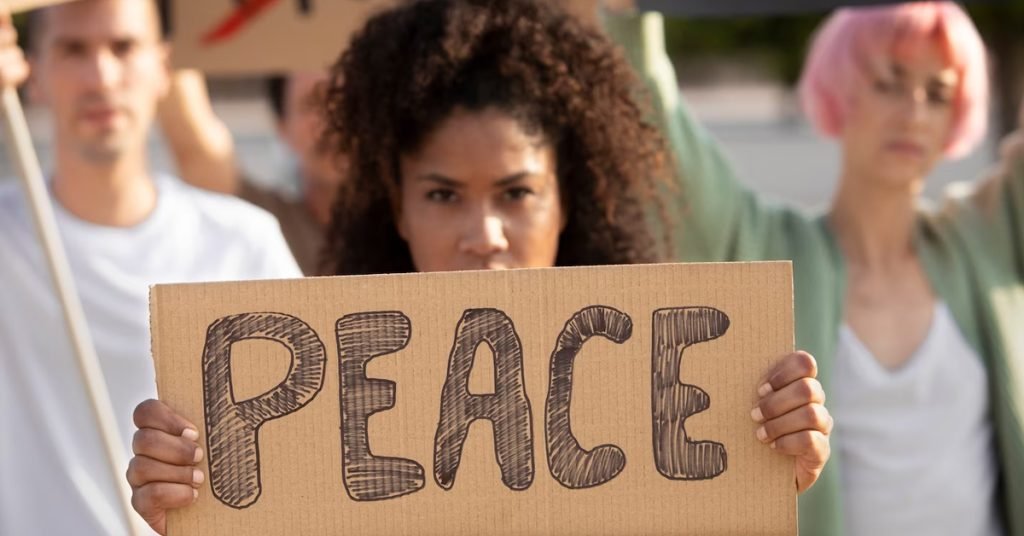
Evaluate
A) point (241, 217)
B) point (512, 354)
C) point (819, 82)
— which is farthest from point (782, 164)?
point (512, 354)

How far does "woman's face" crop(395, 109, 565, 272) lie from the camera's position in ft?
6.96

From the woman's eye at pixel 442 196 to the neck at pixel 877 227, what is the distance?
122cm

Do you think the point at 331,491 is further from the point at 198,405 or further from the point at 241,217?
the point at 241,217

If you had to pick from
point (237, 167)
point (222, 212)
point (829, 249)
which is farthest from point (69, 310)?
point (237, 167)

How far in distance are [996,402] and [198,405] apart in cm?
174

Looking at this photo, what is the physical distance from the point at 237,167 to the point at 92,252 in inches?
49.5

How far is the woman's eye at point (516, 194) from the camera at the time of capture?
216 cm

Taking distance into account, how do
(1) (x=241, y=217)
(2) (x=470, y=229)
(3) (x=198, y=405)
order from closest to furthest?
(3) (x=198, y=405), (2) (x=470, y=229), (1) (x=241, y=217)

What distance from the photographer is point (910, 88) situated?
A: 3.07 m

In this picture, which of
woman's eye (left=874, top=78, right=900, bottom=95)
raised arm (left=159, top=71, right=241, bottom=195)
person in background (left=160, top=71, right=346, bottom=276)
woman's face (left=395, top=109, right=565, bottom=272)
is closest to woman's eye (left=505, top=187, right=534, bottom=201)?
woman's face (left=395, top=109, right=565, bottom=272)

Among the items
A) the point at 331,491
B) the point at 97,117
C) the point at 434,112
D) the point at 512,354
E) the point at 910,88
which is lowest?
the point at 331,491

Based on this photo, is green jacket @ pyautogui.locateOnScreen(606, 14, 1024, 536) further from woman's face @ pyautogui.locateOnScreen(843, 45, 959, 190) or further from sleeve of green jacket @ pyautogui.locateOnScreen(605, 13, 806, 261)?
woman's face @ pyautogui.locateOnScreen(843, 45, 959, 190)

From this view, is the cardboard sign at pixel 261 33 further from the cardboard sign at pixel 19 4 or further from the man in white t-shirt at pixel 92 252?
the cardboard sign at pixel 19 4

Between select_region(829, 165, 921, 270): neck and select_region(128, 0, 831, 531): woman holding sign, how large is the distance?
0.75m
